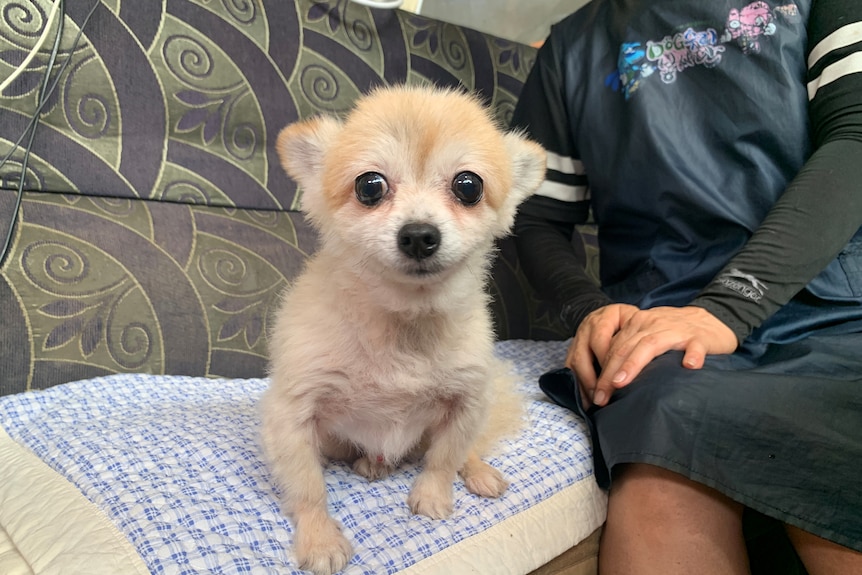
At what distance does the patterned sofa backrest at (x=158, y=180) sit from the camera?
1.31m

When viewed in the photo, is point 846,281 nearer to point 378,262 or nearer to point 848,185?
point 848,185

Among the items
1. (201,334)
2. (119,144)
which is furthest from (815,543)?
(119,144)

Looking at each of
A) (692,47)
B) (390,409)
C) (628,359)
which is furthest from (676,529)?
(692,47)

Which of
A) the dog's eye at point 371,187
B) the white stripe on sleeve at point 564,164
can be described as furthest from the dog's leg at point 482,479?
the white stripe on sleeve at point 564,164

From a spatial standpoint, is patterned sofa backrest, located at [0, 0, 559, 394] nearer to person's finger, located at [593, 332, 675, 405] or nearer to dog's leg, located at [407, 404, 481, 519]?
dog's leg, located at [407, 404, 481, 519]

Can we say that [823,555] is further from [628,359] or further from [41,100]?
[41,100]

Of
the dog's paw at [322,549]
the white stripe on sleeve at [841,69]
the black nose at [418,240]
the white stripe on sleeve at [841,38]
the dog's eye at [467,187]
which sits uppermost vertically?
the white stripe on sleeve at [841,38]

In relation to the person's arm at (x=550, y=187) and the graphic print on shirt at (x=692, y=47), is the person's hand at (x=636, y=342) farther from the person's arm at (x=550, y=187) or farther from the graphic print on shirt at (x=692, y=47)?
the graphic print on shirt at (x=692, y=47)

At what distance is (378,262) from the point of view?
2.82 ft

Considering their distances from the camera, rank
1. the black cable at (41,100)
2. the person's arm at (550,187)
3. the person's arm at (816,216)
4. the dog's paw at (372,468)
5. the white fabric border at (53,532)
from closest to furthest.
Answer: the white fabric border at (53,532) < the dog's paw at (372,468) < the person's arm at (816,216) < the black cable at (41,100) < the person's arm at (550,187)

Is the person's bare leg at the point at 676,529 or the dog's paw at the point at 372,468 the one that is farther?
the dog's paw at the point at 372,468

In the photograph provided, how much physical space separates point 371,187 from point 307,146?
0.20 meters

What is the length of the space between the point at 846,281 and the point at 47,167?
198cm

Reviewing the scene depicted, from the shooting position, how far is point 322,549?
0.76m
